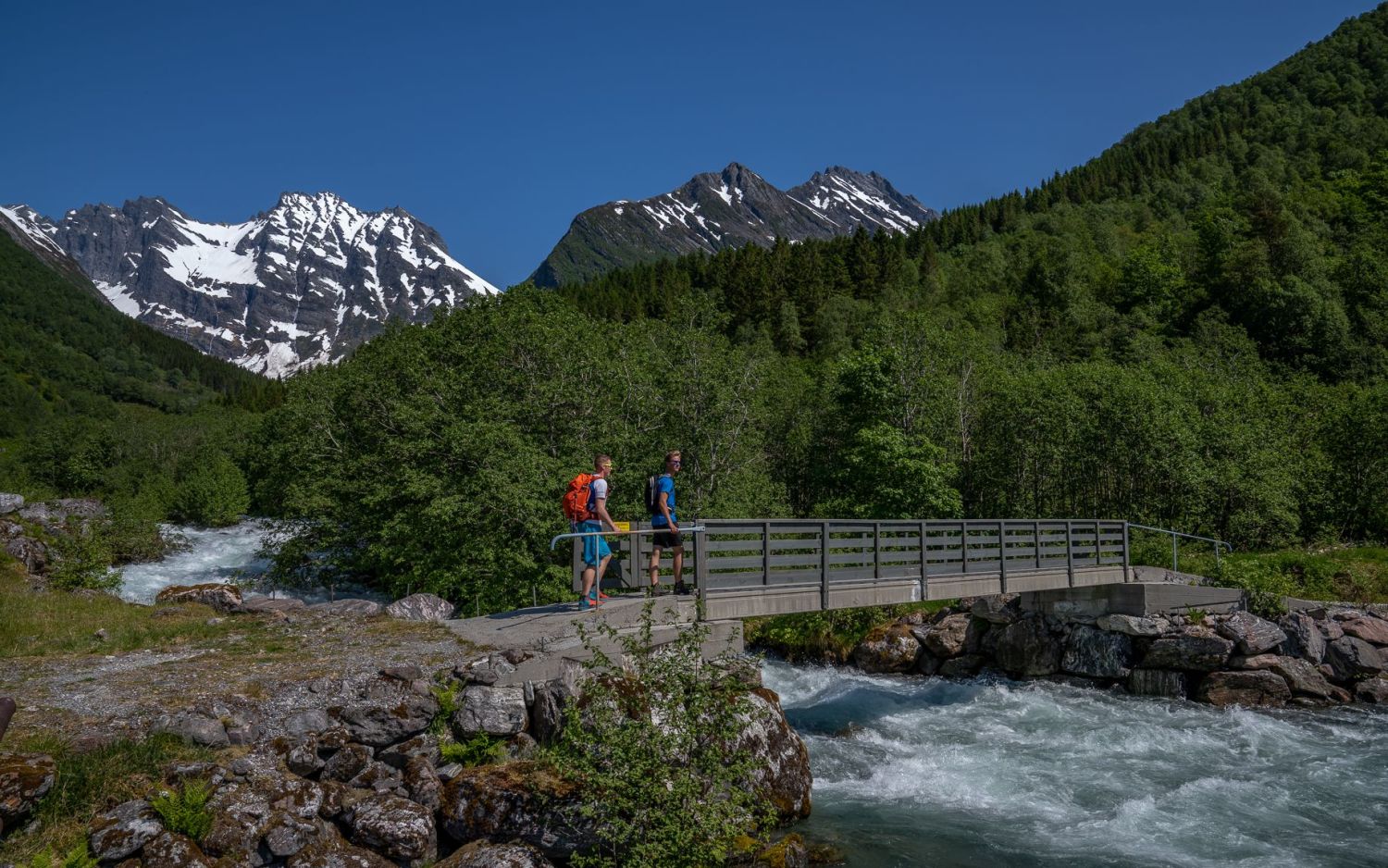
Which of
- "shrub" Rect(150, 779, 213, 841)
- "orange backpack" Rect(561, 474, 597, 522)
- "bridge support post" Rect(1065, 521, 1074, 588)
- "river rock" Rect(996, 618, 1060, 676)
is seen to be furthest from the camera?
"river rock" Rect(996, 618, 1060, 676)

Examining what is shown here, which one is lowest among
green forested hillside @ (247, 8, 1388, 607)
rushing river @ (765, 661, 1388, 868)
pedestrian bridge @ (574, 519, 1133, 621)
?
rushing river @ (765, 661, 1388, 868)

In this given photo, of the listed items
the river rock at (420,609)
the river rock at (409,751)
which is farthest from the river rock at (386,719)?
the river rock at (420,609)

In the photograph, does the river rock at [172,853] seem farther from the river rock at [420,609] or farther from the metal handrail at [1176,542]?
the metal handrail at [1176,542]

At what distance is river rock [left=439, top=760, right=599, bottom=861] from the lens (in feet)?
32.6

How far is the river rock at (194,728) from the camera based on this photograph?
384 inches

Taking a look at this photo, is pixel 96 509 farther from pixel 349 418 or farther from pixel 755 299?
pixel 755 299

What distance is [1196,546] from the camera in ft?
121

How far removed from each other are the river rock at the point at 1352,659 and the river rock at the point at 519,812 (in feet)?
74.7

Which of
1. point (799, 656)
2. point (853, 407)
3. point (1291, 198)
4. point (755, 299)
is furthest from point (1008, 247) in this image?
point (799, 656)

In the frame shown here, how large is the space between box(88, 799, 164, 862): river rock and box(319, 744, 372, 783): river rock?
1.87 meters

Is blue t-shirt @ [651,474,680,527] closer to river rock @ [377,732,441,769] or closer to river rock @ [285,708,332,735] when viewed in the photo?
river rock @ [377,732,441,769]

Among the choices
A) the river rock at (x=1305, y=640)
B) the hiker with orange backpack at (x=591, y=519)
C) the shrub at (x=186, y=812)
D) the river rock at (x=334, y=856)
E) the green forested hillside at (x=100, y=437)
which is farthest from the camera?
the green forested hillside at (x=100, y=437)

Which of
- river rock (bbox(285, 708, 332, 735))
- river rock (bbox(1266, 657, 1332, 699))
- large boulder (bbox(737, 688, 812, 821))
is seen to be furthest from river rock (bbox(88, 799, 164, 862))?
river rock (bbox(1266, 657, 1332, 699))

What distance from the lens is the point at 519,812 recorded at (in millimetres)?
10062
